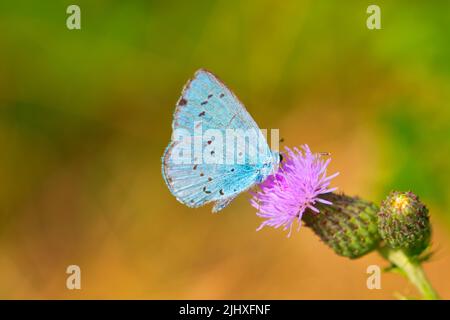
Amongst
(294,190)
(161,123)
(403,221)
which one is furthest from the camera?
(161,123)

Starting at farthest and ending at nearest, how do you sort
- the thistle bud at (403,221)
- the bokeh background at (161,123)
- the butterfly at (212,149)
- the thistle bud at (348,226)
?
the bokeh background at (161,123)
the thistle bud at (348,226)
the butterfly at (212,149)
the thistle bud at (403,221)

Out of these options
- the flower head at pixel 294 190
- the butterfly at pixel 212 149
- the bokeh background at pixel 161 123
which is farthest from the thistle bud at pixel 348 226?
the bokeh background at pixel 161 123

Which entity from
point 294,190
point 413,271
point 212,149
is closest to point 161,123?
point 212,149

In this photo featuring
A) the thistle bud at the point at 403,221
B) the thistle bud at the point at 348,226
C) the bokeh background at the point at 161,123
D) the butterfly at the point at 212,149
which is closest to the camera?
the thistle bud at the point at 403,221

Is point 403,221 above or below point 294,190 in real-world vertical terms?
below

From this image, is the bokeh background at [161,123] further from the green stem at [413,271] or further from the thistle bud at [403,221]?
the thistle bud at [403,221]

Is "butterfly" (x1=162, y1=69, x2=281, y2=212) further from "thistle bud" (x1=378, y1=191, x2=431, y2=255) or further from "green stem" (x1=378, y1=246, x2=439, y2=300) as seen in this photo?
"green stem" (x1=378, y1=246, x2=439, y2=300)

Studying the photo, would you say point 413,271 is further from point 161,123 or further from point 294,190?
point 161,123

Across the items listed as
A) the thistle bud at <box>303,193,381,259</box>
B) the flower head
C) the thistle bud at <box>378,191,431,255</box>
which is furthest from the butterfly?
the thistle bud at <box>378,191,431,255</box>
